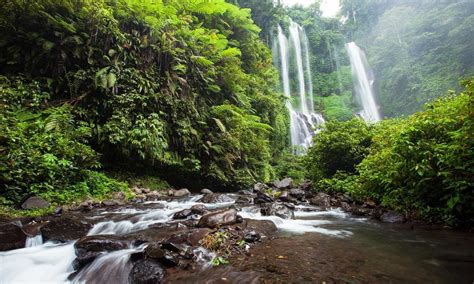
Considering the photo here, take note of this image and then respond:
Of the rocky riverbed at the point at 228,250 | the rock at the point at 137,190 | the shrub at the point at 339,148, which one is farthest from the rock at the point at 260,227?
the shrub at the point at 339,148

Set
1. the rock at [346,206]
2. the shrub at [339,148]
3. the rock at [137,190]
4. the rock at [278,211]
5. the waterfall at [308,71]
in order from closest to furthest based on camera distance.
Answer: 1. the rock at [278,211]
2. the rock at [346,206]
3. the rock at [137,190]
4. the shrub at [339,148]
5. the waterfall at [308,71]

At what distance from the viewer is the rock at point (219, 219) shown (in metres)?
4.64

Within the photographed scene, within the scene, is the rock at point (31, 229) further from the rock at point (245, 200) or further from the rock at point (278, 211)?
the rock at point (245, 200)

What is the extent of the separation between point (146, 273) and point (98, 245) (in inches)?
46.6

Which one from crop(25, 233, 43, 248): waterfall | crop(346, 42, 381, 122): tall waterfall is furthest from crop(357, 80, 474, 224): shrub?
crop(346, 42, 381, 122): tall waterfall

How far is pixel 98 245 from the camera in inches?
150

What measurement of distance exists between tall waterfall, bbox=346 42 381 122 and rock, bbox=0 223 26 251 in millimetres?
28728

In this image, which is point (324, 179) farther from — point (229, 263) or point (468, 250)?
point (229, 263)

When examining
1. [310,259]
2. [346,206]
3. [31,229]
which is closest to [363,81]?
[346,206]

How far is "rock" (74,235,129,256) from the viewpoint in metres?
3.77

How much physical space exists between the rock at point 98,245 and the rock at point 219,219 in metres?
1.26

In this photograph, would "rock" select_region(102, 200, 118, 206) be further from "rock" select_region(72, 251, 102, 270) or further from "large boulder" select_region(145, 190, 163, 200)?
"rock" select_region(72, 251, 102, 270)

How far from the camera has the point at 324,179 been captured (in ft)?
30.6

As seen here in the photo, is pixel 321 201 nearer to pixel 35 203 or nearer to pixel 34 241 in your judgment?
pixel 34 241
